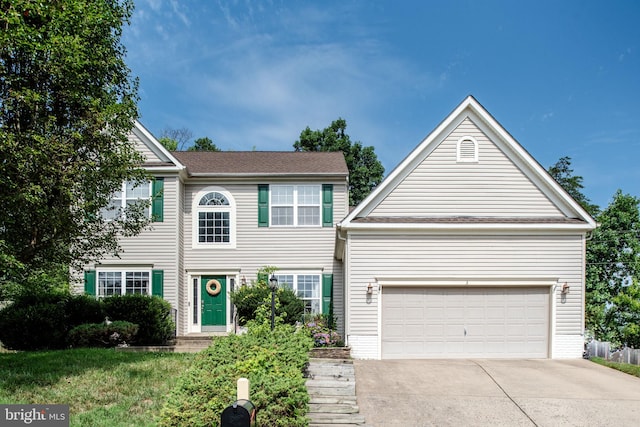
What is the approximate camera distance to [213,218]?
56.0 feet

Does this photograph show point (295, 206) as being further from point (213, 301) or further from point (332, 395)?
point (332, 395)

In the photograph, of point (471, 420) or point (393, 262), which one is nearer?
point (471, 420)

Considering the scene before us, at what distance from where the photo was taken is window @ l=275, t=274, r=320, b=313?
16.5 m

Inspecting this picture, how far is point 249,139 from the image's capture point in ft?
119

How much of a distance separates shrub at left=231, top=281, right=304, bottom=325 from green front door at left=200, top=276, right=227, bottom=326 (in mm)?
1560

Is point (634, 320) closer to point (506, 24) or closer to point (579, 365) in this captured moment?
point (579, 365)

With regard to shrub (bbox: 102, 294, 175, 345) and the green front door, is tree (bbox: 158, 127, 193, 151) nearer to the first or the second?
the green front door

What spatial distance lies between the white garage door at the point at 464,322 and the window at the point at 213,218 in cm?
654

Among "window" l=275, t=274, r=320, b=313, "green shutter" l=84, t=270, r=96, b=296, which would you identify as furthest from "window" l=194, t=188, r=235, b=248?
"green shutter" l=84, t=270, r=96, b=296

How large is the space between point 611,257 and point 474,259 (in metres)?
13.8

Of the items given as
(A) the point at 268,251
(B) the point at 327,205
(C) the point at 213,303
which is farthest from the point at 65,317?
(B) the point at 327,205

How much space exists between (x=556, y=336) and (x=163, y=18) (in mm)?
13464

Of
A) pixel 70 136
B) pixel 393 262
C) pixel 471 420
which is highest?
pixel 70 136

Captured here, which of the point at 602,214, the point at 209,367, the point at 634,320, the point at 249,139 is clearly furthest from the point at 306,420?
the point at 249,139
